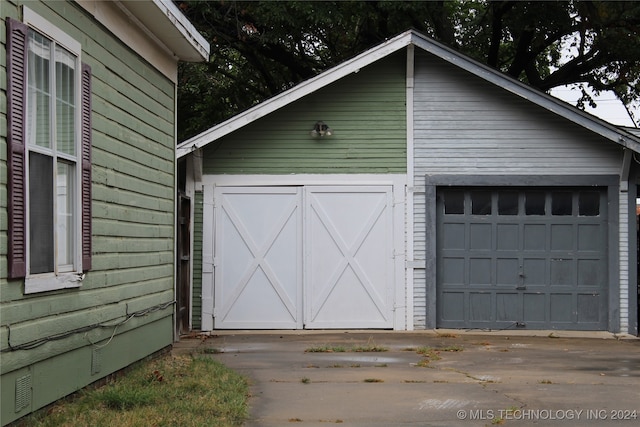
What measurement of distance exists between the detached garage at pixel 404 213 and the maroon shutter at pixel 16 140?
7961 millimetres

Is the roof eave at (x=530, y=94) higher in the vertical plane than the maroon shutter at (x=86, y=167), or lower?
higher

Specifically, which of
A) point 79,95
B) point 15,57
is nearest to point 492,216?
point 79,95

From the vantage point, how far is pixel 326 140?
14.4 m

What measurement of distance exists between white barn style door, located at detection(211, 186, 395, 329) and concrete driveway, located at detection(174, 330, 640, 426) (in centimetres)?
39

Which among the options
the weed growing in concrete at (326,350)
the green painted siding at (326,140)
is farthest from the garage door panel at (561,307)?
the weed growing in concrete at (326,350)

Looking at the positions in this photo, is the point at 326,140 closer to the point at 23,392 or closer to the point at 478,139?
the point at 478,139

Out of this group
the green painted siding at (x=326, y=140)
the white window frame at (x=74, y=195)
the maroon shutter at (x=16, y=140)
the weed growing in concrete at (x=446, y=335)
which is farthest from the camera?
the green painted siding at (x=326, y=140)

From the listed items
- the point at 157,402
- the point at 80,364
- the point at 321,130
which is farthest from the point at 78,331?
the point at 321,130

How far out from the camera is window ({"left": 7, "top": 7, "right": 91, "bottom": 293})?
613 centimetres

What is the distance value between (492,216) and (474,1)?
40.7 feet

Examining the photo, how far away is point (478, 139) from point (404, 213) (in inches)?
67.0

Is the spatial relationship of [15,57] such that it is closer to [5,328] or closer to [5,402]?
[5,328]

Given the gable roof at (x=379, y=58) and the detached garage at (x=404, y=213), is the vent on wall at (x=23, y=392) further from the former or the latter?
the detached garage at (x=404, y=213)

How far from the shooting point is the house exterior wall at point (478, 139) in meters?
14.2
